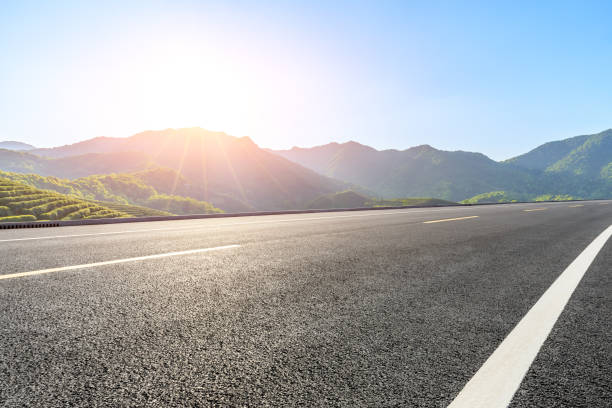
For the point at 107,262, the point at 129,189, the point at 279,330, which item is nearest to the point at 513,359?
the point at 279,330

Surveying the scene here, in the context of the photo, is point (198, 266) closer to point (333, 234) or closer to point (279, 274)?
point (279, 274)

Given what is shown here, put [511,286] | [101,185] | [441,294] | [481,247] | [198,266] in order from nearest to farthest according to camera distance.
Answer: [441,294] → [511,286] → [198,266] → [481,247] → [101,185]

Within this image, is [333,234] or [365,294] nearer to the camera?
[365,294]

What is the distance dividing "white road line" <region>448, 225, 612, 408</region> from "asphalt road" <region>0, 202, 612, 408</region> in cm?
5

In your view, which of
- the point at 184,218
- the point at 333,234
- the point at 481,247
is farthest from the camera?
the point at 184,218

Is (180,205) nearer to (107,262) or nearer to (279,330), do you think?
(107,262)

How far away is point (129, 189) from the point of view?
470 feet

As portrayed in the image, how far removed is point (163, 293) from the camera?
3.20 metres

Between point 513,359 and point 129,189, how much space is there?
158 meters

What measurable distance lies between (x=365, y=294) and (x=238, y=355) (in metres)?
1.62

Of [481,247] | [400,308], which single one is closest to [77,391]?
[400,308]

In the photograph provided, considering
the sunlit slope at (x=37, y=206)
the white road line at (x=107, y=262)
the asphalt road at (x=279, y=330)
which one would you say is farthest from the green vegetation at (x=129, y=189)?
the asphalt road at (x=279, y=330)

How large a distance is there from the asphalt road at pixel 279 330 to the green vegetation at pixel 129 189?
11570 cm

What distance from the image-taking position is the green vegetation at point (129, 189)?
12306cm
